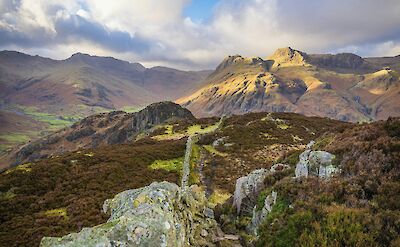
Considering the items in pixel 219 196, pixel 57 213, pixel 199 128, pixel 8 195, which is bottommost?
pixel 219 196

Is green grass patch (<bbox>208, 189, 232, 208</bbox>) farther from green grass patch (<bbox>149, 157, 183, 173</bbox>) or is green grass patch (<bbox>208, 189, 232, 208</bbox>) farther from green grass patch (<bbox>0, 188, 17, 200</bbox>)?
green grass patch (<bbox>0, 188, 17, 200</bbox>)

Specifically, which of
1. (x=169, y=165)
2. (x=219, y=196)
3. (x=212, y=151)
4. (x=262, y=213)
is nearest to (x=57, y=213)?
(x=219, y=196)

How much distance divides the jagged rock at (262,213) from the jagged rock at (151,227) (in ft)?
6.72

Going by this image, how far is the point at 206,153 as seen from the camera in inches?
1688

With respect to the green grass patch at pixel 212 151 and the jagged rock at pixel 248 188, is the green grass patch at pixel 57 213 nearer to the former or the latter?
the jagged rock at pixel 248 188

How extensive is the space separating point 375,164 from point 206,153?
28763 millimetres

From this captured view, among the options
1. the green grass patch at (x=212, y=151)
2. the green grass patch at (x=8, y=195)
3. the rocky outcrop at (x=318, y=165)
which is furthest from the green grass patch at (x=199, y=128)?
the rocky outcrop at (x=318, y=165)

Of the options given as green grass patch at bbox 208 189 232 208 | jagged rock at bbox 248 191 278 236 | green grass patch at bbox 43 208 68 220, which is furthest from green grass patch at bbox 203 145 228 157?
jagged rock at bbox 248 191 278 236

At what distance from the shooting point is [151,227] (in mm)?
9719

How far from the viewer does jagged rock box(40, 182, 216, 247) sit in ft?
30.1

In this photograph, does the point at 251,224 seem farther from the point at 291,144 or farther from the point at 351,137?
the point at 291,144

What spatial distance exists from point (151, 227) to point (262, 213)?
678cm

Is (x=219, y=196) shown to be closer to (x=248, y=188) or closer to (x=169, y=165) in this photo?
(x=169, y=165)

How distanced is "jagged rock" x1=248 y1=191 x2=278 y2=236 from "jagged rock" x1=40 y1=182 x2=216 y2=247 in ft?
6.72
